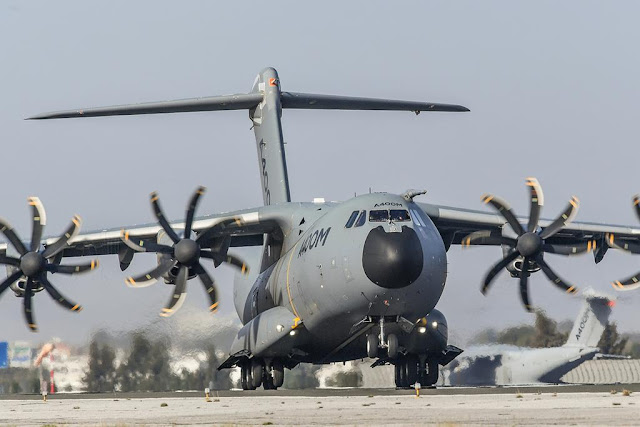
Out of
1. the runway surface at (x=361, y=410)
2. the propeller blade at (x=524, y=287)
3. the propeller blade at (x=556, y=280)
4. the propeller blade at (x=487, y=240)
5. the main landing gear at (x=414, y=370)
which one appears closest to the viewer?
the runway surface at (x=361, y=410)

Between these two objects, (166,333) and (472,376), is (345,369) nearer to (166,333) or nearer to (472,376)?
(166,333)

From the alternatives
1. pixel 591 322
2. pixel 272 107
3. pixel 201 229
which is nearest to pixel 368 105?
pixel 272 107

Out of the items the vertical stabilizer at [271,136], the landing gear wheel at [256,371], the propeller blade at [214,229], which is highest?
the vertical stabilizer at [271,136]

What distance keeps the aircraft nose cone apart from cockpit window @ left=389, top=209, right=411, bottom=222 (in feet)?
1.51

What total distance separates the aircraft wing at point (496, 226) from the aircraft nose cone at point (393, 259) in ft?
13.6

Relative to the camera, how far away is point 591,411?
42.2ft

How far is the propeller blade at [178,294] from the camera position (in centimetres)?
2295

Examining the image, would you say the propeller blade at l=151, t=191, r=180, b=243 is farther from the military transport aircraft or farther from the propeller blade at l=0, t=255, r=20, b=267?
the propeller blade at l=0, t=255, r=20, b=267

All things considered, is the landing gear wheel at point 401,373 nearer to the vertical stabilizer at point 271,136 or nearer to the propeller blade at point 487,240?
the propeller blade at point 487,240

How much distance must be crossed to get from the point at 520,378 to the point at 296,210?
13178 millimetres

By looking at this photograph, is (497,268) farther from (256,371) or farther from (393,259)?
(256,371)

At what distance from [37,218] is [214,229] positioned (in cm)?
370

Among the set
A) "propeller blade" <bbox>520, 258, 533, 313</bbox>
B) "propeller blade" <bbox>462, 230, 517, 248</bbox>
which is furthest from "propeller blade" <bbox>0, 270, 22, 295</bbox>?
"propeller blade" <bbox>520, 258, 533, 313</bbox>

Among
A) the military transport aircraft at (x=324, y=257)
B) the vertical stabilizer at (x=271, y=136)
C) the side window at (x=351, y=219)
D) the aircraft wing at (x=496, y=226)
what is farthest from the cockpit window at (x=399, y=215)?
the vertical stabilizer at (x=271, y=136)
